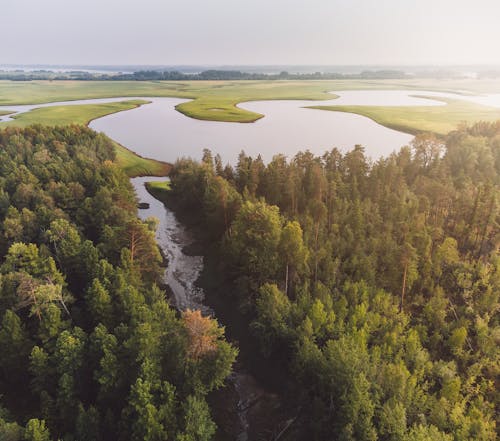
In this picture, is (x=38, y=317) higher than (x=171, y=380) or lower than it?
higher

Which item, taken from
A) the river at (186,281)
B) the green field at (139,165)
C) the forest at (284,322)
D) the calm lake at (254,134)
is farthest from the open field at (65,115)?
the forest at (284,322)

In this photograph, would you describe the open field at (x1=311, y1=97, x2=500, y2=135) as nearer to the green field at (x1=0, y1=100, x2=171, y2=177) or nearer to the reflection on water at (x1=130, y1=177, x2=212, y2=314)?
the green field at (x1=0, y1=100, x2=171, y2=177)

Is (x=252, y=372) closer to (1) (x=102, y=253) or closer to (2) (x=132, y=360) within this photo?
(2) (x=132, y=360)

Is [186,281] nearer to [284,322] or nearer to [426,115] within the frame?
[284,322]

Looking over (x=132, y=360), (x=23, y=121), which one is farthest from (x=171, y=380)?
(x=23, y=121)

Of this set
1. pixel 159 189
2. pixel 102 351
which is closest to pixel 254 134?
pixel 159 189

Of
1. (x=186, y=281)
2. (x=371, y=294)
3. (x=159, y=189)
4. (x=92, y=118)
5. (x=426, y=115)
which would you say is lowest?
(x=186, y=281)

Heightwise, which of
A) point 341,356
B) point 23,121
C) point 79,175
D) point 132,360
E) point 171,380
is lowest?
point 171,380

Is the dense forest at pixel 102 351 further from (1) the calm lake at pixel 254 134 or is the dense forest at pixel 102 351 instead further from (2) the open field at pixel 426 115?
(2) the open field at pixel 426 115
